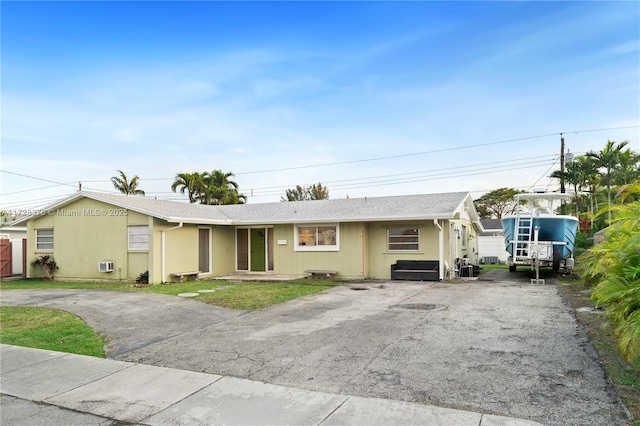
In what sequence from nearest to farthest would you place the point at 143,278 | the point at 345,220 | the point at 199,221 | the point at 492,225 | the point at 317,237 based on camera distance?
the point at 143,278 → the point at 199,221 → the point at 345,220 → the point at 317,237 → the point at 492,225

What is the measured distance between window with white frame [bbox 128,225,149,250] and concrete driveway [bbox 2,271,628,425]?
4249 mm

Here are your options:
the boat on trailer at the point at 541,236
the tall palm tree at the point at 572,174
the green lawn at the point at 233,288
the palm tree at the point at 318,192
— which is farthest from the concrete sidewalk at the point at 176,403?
the palm tree at the point at 318,192

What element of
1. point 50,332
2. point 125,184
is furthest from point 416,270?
point 125,184

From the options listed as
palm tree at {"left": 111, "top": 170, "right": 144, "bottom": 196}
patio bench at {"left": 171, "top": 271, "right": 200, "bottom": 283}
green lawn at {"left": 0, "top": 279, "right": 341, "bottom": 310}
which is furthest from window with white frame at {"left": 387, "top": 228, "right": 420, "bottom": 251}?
palm tree at {"left": 111, "top": 170, "right": 144, "bottom": 196}

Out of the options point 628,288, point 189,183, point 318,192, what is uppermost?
point 318,192

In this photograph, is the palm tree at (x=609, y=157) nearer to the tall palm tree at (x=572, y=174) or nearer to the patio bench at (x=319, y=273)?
the tall palm tree at (x=572, y=174)

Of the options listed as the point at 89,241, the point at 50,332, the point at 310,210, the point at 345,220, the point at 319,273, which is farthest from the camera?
the point at 310,210

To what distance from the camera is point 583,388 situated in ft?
14.2

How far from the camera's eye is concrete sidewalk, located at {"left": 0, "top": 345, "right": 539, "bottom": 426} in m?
3.73

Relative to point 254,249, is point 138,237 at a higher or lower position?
higher

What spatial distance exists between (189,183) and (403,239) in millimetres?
24890

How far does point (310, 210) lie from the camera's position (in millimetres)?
18422

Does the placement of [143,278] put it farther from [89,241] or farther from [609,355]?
[609,355]

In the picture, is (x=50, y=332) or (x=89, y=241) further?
(x=89, y=241)
